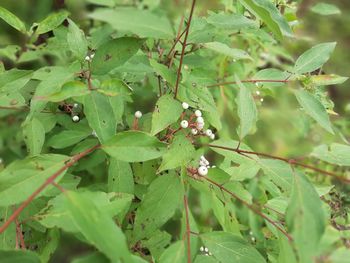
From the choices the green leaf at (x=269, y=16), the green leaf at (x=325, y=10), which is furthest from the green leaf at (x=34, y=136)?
the green leaf at (x=325, y=10)

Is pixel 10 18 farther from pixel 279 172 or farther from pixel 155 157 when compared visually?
pixel 279 172

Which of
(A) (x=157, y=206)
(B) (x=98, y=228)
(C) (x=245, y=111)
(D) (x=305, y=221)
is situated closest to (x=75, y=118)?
(A) (x=157, y=206)

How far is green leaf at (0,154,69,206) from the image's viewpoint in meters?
0.79

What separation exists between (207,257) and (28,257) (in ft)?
1.43

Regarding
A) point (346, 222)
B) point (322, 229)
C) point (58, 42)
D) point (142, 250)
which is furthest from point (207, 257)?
point (58, 42)

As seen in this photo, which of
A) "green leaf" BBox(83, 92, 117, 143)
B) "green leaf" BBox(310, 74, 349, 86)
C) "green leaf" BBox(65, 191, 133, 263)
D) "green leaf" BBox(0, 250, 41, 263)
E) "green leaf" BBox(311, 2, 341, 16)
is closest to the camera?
"green leaf" BBox(65, 191, 133, 263)

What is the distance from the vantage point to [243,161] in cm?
105

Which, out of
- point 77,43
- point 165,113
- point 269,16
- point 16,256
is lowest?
point 16,256

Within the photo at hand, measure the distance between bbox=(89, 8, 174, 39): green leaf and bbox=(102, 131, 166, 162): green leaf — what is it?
200 millimetres

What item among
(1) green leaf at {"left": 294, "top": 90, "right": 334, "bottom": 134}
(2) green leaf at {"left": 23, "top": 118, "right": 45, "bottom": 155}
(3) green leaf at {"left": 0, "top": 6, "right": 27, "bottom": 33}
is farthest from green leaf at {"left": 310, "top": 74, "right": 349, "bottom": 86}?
(3) green leaf at {"left": 0, "top": 6, "right": 27, "bottom": 33}

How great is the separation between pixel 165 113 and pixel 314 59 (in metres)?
0.42

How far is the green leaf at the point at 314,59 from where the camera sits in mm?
1085

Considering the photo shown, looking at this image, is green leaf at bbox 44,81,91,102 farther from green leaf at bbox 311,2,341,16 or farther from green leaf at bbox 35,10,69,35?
green leaf at bbox 311,2,341,16

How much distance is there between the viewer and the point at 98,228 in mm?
661
